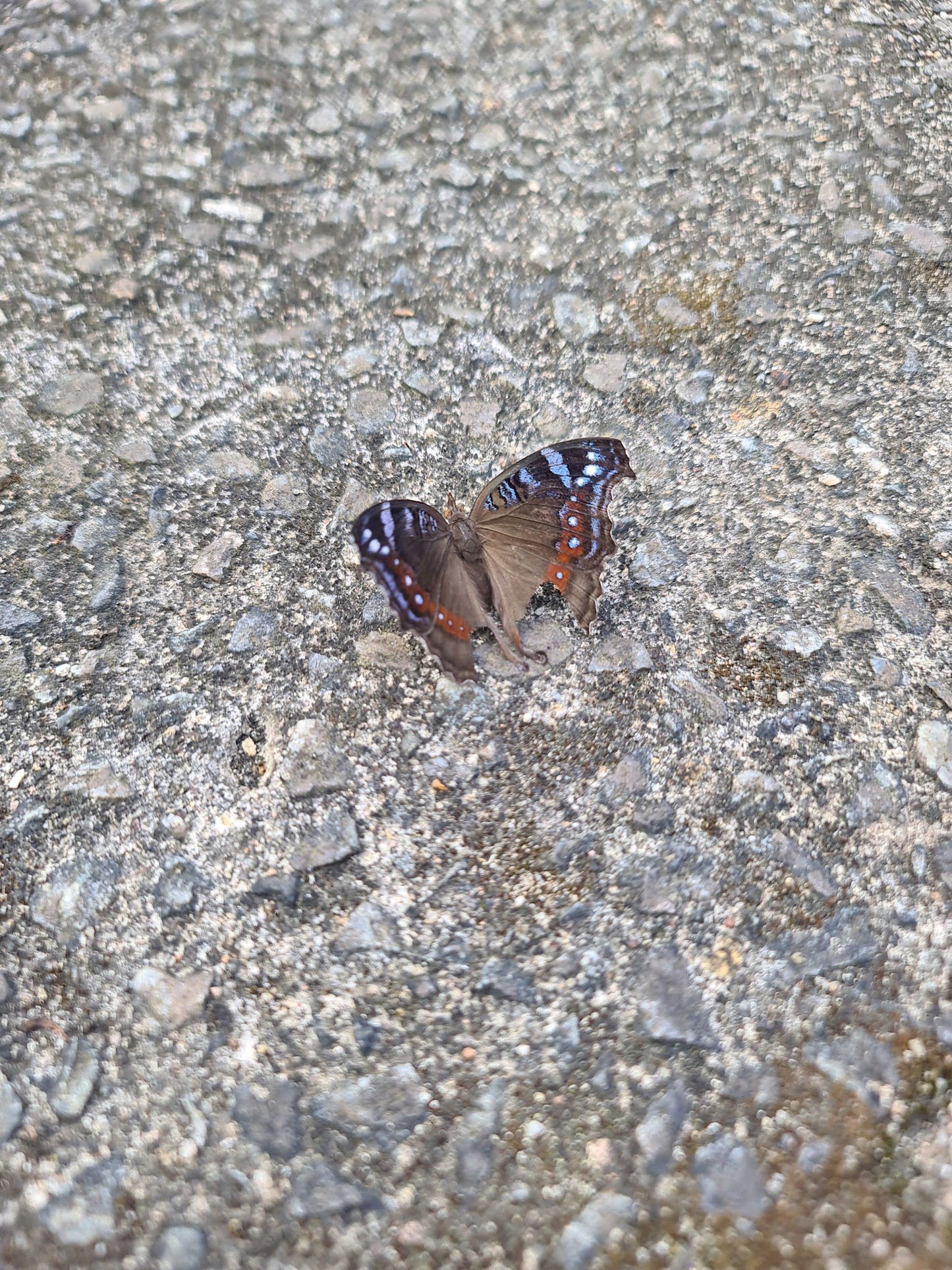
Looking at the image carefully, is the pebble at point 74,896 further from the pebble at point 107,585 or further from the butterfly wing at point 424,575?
the butterfly wing at point 424,575

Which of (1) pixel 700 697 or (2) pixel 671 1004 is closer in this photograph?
(2) pixel 671 1004

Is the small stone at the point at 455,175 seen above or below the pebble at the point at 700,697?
above

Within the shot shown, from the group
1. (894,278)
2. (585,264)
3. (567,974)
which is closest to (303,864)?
(567,974)

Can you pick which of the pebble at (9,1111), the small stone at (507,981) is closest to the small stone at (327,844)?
the small stone at (507,981)

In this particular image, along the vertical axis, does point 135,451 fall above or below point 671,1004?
above

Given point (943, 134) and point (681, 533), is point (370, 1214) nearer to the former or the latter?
point (681, 533)

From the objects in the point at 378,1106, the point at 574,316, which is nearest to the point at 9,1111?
the point at 378,1106

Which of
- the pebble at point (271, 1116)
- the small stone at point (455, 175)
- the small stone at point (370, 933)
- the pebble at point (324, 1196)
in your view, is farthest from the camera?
the small stone at point (455, 175)

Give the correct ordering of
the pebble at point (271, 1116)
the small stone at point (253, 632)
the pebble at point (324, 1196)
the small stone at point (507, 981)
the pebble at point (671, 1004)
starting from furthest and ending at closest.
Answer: the small stone at point (253, 632)
the small stone at point (507, 981)
the pebble at point (671, 1004)
the pebble at point (271, 1116)
the pebble at point (324, 1196)

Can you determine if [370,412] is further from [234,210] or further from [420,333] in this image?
[234,210]
